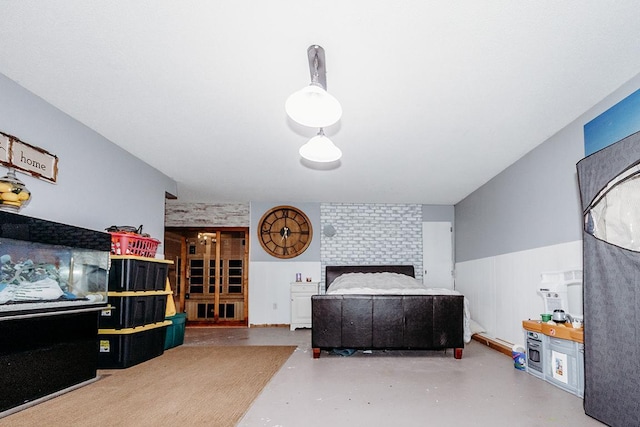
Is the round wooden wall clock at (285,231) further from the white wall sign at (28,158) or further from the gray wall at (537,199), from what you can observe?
the white wall sign at (28,158)

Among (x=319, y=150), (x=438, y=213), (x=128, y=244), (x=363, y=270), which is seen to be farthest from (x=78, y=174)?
(x=438, y=213)

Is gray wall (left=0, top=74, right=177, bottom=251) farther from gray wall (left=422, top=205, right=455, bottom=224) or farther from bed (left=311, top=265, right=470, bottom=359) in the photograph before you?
gray wall (left=422, top=205, right=455, bottom=224)

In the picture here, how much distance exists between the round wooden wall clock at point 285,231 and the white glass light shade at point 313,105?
5.77 meters

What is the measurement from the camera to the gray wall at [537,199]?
382 centimetres

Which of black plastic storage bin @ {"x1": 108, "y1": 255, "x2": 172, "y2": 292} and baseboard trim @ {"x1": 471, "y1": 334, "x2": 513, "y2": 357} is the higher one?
black plastic storage bin @ {"x1": 108, "y1": 255, "x2": 172, "y2": 292}

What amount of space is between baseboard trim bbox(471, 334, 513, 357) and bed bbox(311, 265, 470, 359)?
0.67 meters

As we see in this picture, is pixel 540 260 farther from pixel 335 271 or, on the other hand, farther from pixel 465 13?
pixel 335 271

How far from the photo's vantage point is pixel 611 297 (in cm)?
256

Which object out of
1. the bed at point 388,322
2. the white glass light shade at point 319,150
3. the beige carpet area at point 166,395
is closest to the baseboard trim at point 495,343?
the bed at point 388,322

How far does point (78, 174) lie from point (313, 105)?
2.89 meters

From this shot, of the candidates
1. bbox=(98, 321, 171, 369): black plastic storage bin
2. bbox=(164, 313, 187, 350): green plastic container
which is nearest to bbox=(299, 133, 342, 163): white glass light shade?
bbox=(98, 321, 171, 369): black plastic storage bin

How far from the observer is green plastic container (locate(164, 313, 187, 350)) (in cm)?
543

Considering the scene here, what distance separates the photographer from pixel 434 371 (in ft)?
13.2

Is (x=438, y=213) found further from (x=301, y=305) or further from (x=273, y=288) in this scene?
(x=273, y=288)
